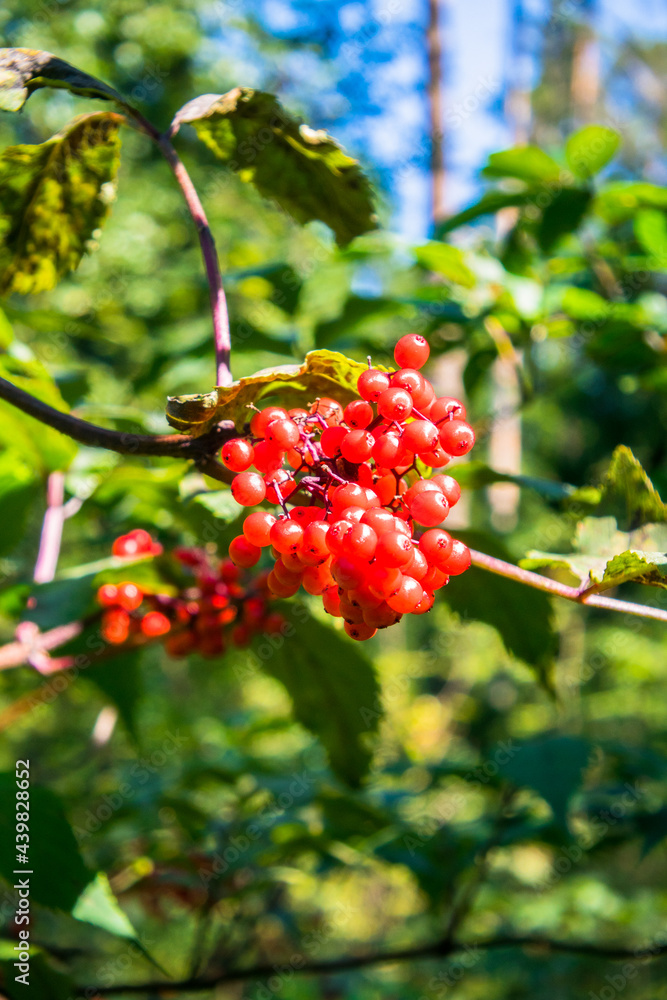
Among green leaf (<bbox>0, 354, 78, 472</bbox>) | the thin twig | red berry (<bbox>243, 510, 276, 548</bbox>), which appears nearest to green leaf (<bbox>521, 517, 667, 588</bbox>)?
red berry (<bbox>243, 510, 276, 548</bbox>)

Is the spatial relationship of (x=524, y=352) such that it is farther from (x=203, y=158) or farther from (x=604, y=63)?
(x=604, y=63)

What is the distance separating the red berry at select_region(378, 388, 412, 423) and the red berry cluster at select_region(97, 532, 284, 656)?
858 millimetres

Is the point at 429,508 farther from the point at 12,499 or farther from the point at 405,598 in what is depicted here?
the point at 12,499

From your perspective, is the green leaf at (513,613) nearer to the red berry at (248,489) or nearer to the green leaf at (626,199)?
the red berry at (248,489)

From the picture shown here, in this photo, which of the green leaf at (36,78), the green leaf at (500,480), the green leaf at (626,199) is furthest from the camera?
the green leaf at (626,199)

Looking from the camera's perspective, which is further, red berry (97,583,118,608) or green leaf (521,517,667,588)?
red berry (97,583,118,608)

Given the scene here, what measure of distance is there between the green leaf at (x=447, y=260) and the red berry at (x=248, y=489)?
138cm

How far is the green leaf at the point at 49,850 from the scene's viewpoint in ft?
4.13

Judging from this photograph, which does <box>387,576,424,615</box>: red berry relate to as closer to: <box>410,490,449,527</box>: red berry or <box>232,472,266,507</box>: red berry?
<box>410,490,449,527</box>: red berry

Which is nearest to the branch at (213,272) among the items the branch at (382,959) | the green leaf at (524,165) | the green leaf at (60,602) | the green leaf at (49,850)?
the green leaf at (60,602)

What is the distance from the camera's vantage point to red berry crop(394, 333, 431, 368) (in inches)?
36.7

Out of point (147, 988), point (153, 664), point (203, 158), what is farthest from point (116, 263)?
point (147, 988)

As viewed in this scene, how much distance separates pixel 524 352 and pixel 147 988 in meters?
1.92

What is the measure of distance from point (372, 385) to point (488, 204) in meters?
1.54
